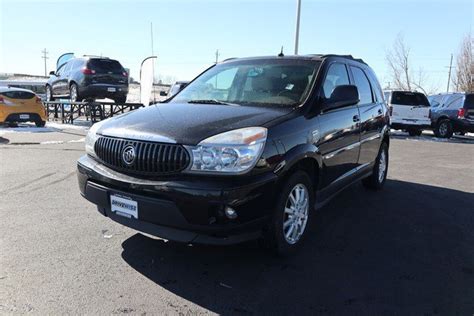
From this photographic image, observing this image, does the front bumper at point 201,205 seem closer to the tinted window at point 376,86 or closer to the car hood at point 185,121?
the car hood at point 185,121

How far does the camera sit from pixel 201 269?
10.8 ft

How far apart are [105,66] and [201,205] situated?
13.7 metres

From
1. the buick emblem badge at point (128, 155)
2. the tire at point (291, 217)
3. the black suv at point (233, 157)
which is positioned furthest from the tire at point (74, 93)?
the tire at point (291, 217)

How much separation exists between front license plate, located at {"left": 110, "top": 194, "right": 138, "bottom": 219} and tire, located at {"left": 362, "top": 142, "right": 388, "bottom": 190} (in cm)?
397

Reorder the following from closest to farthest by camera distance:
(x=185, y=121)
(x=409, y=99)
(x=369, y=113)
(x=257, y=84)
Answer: (x=185, y=121)
(x=257, y=84)
(x=369, y=113)
(x=409, y=99)

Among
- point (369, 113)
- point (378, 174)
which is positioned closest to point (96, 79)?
point (378, 174)

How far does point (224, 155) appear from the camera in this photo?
2926 millimetres

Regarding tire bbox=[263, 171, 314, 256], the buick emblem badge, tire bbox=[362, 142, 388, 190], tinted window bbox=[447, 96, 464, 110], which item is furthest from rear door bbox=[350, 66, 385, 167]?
tinted window bbox=[447, 96, 464, 110]

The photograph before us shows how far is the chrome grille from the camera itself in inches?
117

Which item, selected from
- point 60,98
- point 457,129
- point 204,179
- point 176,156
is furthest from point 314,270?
point 60,98

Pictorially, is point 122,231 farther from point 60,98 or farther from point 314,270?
point 60,98

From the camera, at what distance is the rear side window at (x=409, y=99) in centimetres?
1573

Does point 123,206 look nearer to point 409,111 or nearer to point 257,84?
point 257,84

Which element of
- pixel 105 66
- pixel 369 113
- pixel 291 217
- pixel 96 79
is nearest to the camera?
pixel 291 217
